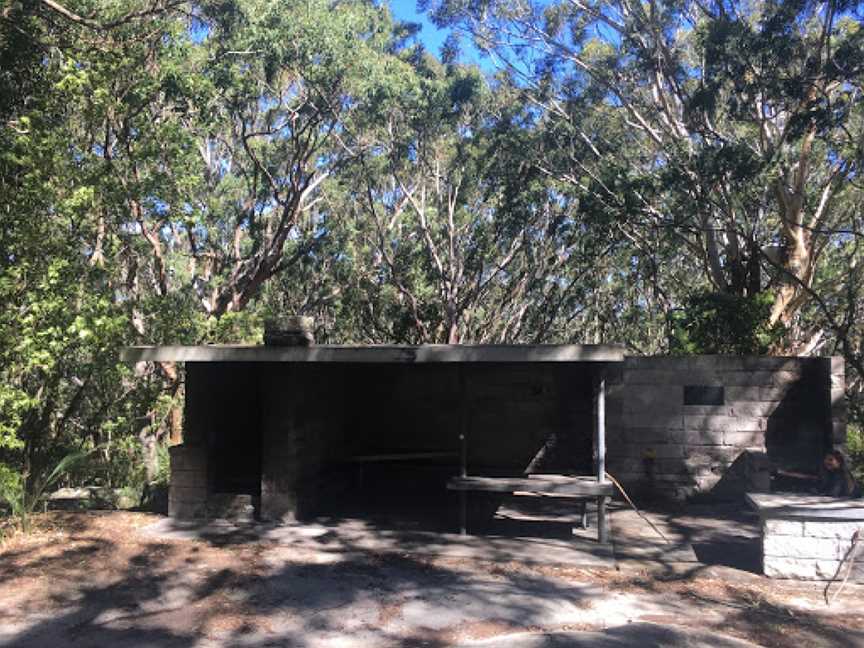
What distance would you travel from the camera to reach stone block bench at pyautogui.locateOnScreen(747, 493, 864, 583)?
692cm

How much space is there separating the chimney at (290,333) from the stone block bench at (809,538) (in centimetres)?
513

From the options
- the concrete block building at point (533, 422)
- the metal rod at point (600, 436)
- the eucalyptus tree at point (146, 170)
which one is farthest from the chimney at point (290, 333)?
the metal rod at point (600, 436)

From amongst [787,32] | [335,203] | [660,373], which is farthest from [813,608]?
[335,203]

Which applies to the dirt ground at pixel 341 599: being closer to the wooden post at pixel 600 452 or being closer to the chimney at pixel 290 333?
the wooden post at pixel 600 452

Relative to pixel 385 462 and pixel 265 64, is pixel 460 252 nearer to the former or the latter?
pixel 265 64

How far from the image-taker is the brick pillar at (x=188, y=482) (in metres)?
9.12

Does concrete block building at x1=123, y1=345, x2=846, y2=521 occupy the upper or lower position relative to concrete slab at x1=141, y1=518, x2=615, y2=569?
upper

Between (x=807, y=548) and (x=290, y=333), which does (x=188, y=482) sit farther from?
(x=807, y=548)

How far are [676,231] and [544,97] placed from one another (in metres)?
4.94

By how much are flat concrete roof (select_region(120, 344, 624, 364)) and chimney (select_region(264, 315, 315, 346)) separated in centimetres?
31

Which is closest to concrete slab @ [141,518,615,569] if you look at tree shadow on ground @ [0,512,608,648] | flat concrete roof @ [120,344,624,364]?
tree shadow on ground @ [0,512,608,648]

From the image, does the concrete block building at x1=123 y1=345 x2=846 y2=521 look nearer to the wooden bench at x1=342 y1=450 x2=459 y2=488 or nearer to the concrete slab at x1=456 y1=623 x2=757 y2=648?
the wooden bench at x1=342 y1=450 x2=459 y2=488

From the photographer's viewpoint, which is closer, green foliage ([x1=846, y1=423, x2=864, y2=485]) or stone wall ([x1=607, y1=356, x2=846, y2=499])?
stone wall ([x1=607, y1=356, x2=846, y2=499])

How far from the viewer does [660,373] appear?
10945 mm
